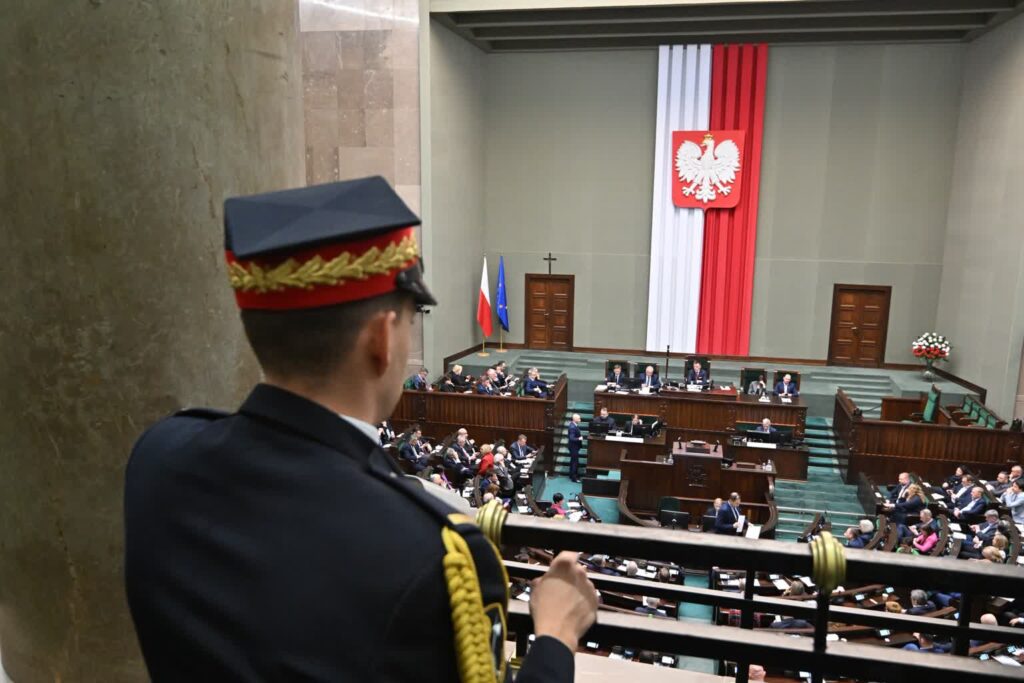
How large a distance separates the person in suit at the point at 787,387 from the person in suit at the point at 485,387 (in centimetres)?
515

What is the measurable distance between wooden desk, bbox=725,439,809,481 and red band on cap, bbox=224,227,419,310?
1119 cm

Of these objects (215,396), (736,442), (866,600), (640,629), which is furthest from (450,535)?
(736,442)

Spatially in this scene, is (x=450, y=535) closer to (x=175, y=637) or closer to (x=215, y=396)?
(x=175, y=637)

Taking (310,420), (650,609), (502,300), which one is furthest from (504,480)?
(310,420)

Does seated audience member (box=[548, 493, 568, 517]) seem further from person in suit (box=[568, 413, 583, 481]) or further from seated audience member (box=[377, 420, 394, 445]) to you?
seated audience member (box=[377, 420, 394, 445])

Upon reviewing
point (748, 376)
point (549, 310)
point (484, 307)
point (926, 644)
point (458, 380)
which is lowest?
point (926, 644)

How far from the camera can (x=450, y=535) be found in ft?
3.03

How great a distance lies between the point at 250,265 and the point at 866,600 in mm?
7838

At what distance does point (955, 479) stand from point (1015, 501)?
1.13 m

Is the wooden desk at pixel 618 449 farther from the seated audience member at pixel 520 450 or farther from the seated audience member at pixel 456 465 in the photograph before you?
the seated audience member at pixel 456 465

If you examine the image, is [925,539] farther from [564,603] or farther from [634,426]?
[564,603]

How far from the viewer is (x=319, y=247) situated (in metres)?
0.96

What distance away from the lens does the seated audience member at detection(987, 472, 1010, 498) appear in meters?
10.2

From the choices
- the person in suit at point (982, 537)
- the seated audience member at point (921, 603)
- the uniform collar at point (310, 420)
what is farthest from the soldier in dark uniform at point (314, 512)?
the person in suit at point (982, 537)
